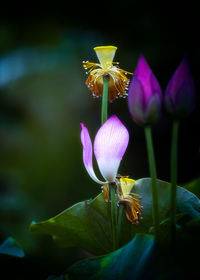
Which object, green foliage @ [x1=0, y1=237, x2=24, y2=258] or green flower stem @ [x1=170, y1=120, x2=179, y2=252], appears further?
green foliage @ [x1=0, y1=237, x2=24, y2=258]

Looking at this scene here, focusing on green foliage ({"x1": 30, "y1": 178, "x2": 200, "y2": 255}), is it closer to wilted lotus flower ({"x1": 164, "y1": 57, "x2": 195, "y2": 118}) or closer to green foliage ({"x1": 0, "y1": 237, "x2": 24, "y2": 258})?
green foliage ({"x1": 0, "y1": 237, "x2": 24, "y2": 258})

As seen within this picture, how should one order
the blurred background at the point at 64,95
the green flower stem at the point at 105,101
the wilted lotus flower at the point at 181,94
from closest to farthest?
1. the wilted lotus flower at the point at 181,94
2. the green flower stem at the point at 105,101
3. the blurred background at the point at 64,95

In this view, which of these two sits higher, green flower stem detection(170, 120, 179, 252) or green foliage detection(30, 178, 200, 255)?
green flower stem detection(170, 120, 179, 252)

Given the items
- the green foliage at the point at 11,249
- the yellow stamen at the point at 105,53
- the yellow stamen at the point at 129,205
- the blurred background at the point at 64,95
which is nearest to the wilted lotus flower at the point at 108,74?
the yellow stamen at the point at 105,53

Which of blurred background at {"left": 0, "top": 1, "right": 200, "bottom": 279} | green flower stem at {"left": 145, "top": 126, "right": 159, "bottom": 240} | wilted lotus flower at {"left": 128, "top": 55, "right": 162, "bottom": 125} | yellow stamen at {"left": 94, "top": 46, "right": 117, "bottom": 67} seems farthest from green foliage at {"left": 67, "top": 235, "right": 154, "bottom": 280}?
blurred background at {"left": 0, "top": 1, "right": 200, "bottom": 279}

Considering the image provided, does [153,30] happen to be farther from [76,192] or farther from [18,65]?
[76,192]

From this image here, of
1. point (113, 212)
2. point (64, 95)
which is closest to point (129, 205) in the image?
point (113, 212)

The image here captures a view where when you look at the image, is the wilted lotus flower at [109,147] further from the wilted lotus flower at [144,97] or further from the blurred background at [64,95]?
the blurred background at [64,95]

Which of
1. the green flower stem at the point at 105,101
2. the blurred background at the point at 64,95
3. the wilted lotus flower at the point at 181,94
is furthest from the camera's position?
the blurred background at the point at 64,95
